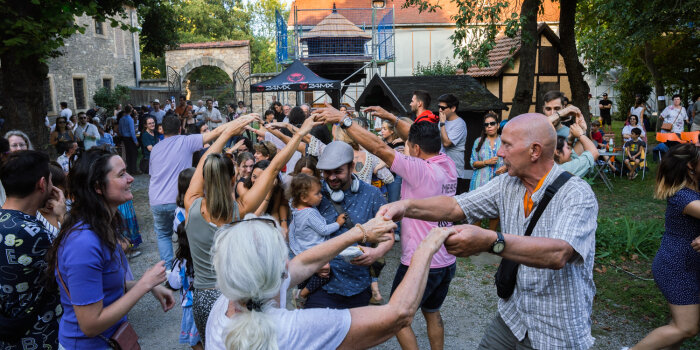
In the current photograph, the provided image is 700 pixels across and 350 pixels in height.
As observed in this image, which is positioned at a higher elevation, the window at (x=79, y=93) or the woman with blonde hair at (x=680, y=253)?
the window at (x=79, y=93)

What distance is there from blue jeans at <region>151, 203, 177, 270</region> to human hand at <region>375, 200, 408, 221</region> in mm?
3605

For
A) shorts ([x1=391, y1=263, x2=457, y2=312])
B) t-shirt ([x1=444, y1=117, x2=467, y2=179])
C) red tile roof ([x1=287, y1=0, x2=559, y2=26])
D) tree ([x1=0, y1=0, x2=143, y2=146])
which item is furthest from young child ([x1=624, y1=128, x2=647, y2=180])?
red tile roof ([x1=287, y1=0, x2=559, y2=26])

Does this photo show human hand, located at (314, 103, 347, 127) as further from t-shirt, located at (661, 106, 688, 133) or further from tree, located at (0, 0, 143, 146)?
t-shirt, located at (661, 106, 688, 133)

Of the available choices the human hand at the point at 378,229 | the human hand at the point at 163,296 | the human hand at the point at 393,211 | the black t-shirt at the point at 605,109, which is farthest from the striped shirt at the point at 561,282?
the black t-shirt at the point at 605,109

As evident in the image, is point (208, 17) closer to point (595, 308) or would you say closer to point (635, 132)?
point (635, 132)

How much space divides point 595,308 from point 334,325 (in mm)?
4635

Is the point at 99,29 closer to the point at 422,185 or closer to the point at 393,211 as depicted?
the point at 422,185

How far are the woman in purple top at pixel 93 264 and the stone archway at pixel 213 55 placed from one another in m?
28.2

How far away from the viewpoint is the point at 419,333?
15.4 ft

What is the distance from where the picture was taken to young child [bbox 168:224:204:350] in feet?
12.0

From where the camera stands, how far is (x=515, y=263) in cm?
256

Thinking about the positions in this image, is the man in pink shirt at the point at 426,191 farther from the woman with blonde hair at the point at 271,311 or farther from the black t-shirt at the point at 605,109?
the black t-shirt at the point at 605,109

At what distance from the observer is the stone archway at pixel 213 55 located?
1156 inches

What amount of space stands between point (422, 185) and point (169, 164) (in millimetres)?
3123
